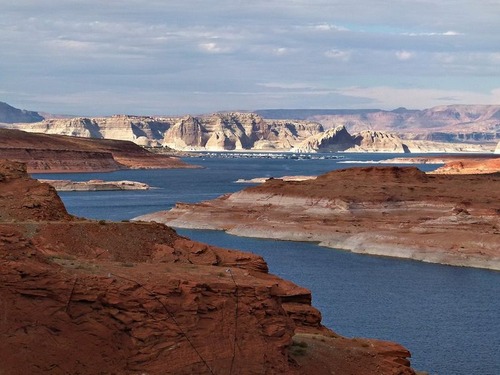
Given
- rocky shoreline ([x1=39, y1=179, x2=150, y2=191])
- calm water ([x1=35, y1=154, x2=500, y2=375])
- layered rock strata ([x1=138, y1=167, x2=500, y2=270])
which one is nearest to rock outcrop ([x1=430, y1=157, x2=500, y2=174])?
rocky shoreline ([x1=39, y1=179, x2=150, y2=191])

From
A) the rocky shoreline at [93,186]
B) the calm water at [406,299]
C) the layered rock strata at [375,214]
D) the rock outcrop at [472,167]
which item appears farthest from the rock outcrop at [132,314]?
the rock outcrop at [472,167]

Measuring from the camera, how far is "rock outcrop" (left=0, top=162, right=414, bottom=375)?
839 inches

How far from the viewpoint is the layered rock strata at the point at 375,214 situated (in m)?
76.8

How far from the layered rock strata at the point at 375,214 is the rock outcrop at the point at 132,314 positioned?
157 ft

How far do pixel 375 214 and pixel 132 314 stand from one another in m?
75.2

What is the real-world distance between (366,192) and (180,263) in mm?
76465

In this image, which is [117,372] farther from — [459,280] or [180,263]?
[459,280]

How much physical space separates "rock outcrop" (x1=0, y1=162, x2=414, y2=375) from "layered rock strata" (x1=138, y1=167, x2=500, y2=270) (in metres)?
48.0

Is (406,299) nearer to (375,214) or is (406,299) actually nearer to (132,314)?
(132,314)

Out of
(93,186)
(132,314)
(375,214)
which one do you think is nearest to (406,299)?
(132,314)

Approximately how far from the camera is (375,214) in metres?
95.9

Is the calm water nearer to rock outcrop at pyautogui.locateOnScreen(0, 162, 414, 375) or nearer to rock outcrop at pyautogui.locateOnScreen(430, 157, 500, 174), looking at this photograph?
rock outcrop at pyautogui.locateOnScreen(0, 162, 414, 375)

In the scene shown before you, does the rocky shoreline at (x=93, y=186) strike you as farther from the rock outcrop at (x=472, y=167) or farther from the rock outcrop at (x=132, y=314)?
the rock outcrop at (x=132, y=314)

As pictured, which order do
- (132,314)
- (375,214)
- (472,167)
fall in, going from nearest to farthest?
(132,314)
(375,214)
(472,167)
